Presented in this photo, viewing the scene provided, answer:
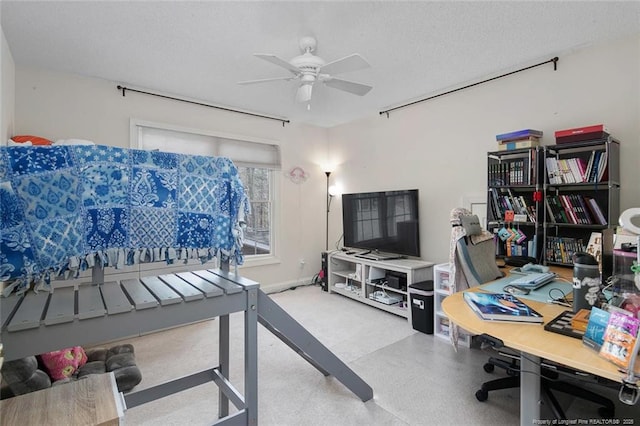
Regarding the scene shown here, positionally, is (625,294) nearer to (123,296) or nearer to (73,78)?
(123,296)

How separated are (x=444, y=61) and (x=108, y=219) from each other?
2.96 m

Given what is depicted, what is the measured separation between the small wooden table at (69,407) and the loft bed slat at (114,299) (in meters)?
0.27

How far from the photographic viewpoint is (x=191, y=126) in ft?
12.6

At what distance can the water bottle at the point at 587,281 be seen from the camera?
52.9 inches

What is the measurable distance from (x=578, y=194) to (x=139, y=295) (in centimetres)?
325

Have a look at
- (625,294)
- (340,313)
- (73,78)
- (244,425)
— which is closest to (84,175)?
(244,425)

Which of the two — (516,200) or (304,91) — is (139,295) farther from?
(516,200)

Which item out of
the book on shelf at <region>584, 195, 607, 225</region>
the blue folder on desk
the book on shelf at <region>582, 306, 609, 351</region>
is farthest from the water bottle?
the book on shelf at <region>584, 195, 607, 225</region>

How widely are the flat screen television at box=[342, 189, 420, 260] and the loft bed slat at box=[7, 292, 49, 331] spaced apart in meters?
3.30

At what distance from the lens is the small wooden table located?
0.95m

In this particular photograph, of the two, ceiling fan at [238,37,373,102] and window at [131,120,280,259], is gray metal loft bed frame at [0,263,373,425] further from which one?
window at [131,120,280,259]

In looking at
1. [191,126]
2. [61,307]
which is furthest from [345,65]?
[191,126]

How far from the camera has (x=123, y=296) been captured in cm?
136

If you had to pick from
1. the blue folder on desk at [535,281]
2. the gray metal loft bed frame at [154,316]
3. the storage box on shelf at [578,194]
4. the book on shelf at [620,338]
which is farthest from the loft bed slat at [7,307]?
the storage box on shelf at [578,194]
